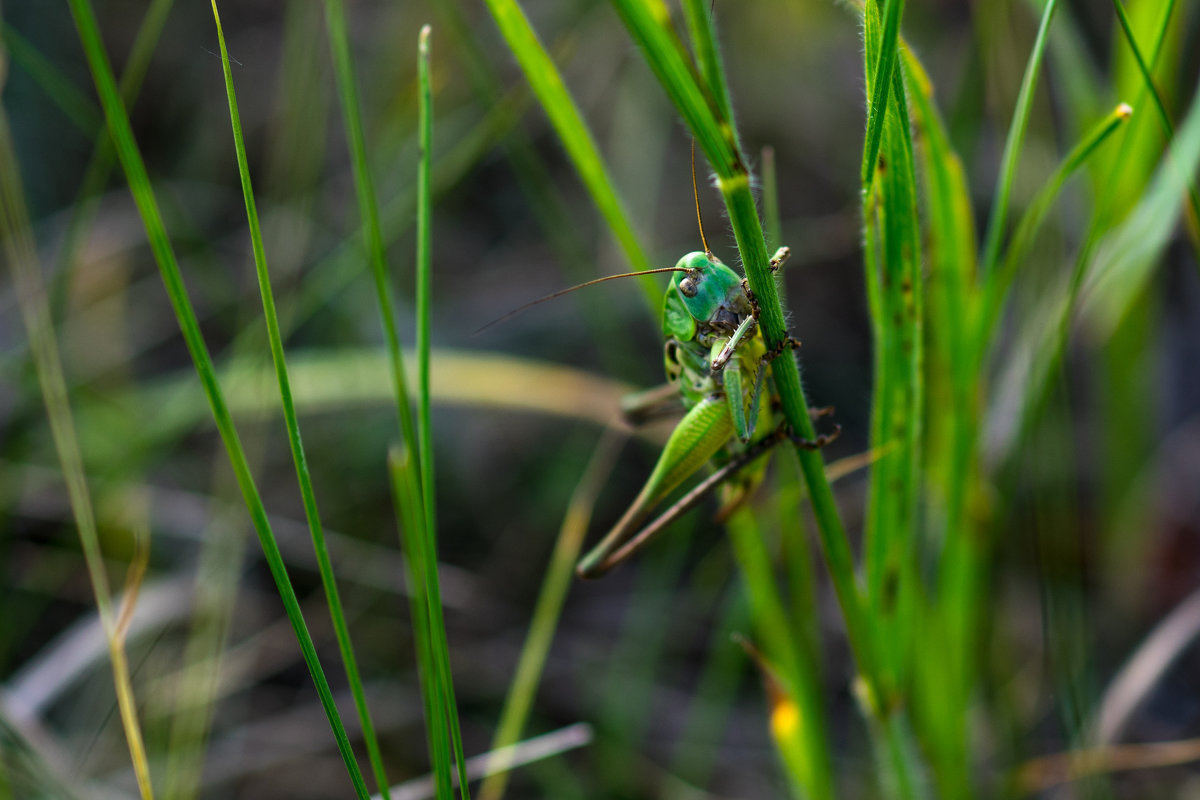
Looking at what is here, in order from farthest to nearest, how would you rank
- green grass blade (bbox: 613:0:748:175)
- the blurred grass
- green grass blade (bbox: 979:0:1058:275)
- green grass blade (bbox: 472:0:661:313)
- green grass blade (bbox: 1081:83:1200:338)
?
green grass blade (bbox: 1081:83:1200:338), the blurred grass, green grass blade (bbox: 472:0:661:313), green grass blade (bbox: 979:0:1058:275), green grass blade (bbox: 613:0:748:175)

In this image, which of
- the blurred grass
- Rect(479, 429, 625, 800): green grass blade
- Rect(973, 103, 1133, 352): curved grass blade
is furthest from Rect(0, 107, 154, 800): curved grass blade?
Rect(973, 103, 1133, 352): curved grass blade

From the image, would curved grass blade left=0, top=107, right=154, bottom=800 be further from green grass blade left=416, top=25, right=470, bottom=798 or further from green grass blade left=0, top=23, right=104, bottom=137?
green grass blade left=416, top=25, right=470, bottom=798

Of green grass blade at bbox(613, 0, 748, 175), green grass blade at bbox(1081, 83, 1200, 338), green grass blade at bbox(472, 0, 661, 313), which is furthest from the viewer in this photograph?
green grass blade at bbox(1081, 83, 1200, 338)

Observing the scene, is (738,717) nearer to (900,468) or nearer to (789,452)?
(789,452)

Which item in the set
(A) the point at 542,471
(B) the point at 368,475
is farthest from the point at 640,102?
(B) the point at 368,475

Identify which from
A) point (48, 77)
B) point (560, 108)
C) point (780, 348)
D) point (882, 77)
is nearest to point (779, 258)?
point (780, 348)

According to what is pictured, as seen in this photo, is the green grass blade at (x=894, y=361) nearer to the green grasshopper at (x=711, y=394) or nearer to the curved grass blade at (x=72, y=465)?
the green grasshopper at (x=711, y=394)

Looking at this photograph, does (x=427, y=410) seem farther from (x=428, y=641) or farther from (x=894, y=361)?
(x=894, y=361)

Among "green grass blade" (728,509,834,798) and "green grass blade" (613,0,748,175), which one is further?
"green grass blade" (728,509,834,798)

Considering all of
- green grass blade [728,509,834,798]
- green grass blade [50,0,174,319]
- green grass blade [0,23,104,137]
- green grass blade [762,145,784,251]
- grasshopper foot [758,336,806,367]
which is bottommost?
green grass blade [728,509,834,798]
